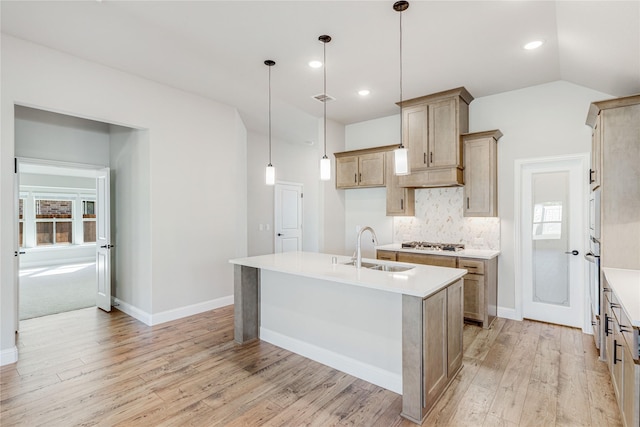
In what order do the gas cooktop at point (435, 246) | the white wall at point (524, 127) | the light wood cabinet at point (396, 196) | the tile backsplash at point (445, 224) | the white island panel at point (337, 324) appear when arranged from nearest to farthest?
the white island panel at point (337, 324)
the white wall at point (524, 127)
the gas cooktop at point (435, 246)
the tile backsplash at point (445, 224)
the light wood cabinet at point (396, 196)

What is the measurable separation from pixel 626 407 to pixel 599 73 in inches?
115

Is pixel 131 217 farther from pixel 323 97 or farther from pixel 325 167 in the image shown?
pixel 323 97

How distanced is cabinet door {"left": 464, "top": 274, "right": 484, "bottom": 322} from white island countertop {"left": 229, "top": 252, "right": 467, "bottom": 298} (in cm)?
138

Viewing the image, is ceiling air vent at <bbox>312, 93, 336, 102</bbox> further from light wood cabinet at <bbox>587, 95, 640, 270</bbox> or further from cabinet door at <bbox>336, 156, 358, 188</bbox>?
light wood cabinet at <bbox>587, 95, 640, 270</bbox>

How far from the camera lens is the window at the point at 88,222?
977 centimetres

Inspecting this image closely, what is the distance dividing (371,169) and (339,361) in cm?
322

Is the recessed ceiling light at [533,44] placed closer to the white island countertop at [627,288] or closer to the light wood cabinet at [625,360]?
the white island countertop at [627,288]

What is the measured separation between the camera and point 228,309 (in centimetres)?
467

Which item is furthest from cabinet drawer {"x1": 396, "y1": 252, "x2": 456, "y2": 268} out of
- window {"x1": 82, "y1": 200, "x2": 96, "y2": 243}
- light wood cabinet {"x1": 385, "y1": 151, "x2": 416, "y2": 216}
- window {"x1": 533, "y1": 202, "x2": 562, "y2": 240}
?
window {"x1": 82, "y1": 200, "x2": 96, "y2": 243}

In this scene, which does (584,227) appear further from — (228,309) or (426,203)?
(228,309)

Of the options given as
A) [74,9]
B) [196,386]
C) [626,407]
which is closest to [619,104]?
[626,407]

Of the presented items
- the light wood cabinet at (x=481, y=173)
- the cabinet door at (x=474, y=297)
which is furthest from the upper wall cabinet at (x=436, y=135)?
the cabinet door at (x=474, y=297)

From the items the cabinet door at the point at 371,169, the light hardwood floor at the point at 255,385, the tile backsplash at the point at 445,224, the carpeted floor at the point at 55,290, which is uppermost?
the cabinet door at the point at 371,169

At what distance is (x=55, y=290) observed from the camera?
5734mm
